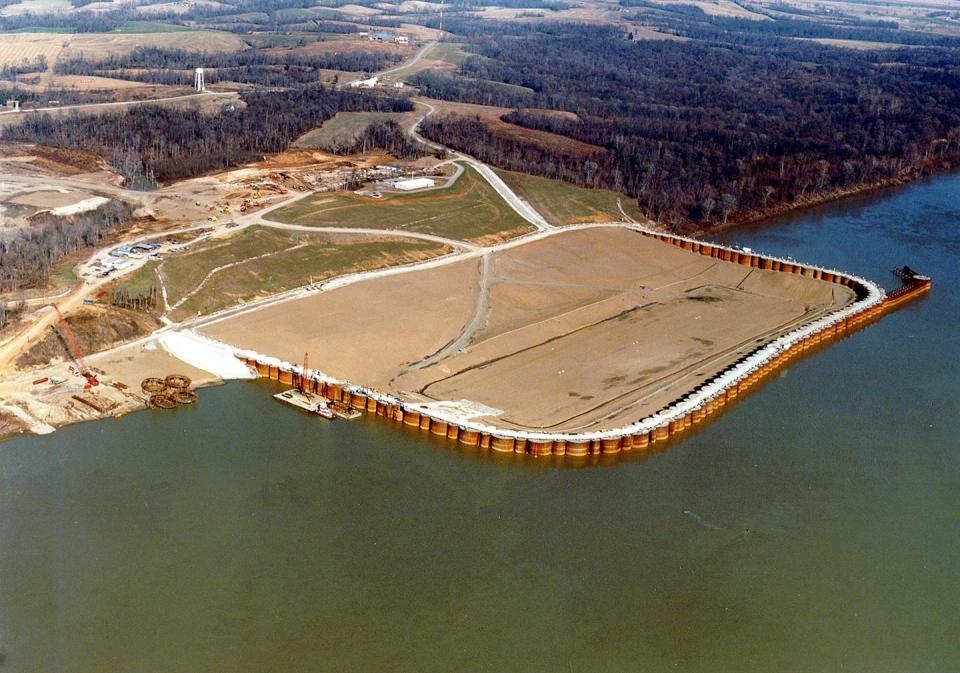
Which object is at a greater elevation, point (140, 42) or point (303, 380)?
point (140, 42)

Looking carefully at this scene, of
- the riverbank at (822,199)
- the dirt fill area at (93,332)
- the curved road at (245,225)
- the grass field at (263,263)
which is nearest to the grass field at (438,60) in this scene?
the curved road at (245,225)

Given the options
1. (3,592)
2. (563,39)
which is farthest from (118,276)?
(563,39)

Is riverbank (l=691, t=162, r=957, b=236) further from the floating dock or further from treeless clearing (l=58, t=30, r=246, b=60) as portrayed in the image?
treeless clearing (l=58, t=30, r=246, b=60)

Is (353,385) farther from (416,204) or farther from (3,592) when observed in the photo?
(416,204)

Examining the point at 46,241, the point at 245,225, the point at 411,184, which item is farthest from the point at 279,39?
→ the point at 46,241

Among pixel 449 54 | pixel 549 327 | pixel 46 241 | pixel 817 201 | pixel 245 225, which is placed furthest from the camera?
pixel 449 54

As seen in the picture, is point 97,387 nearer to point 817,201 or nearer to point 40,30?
point 817,201

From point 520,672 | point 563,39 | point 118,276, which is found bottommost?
point 520,672
